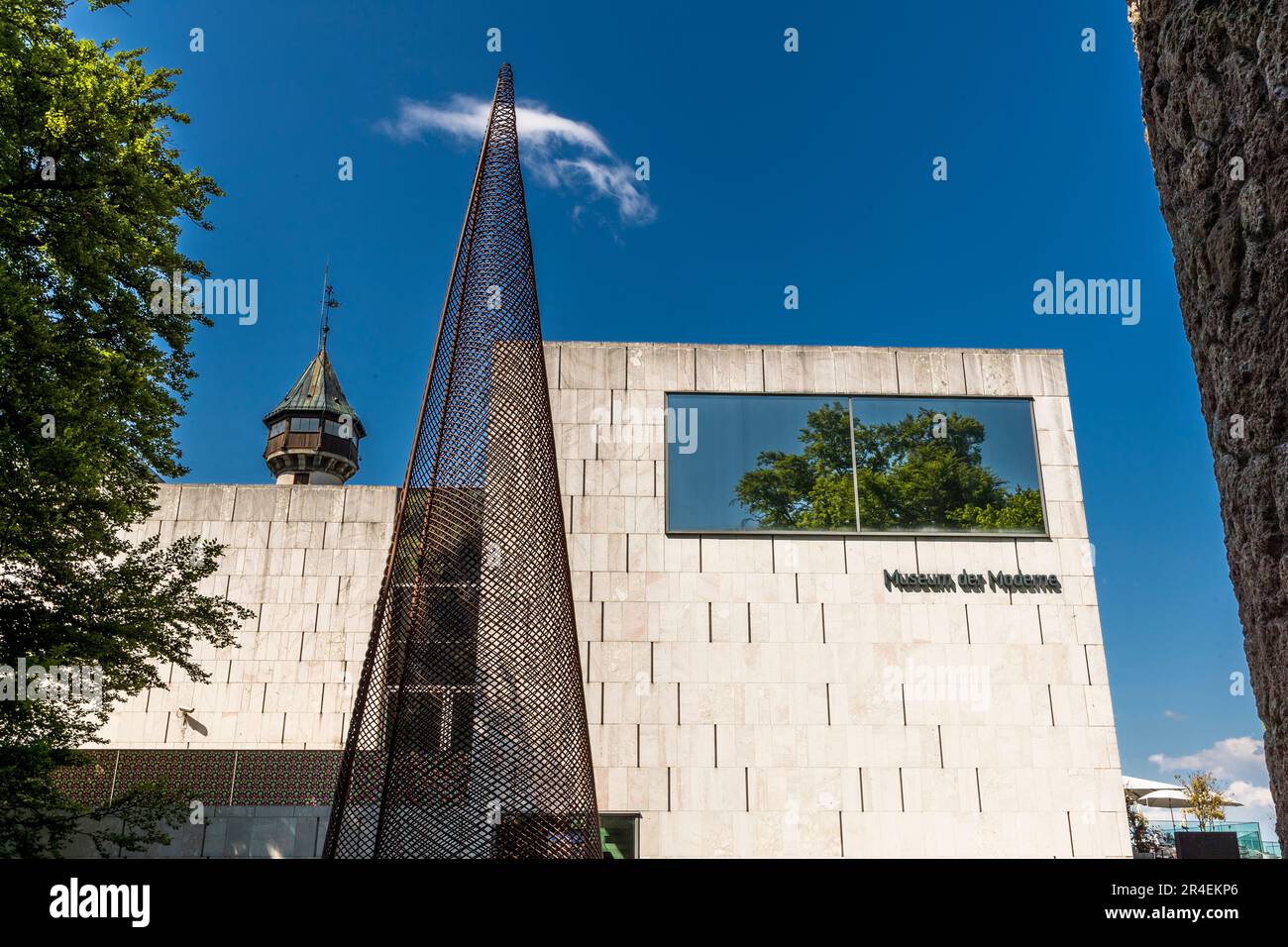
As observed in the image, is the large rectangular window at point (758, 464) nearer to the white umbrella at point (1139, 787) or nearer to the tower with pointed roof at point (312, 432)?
the white umbrella at point (1139, 787)

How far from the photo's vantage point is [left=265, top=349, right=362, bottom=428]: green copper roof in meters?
58.8

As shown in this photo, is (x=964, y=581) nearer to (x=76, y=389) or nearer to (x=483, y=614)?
(x=483, y=614)

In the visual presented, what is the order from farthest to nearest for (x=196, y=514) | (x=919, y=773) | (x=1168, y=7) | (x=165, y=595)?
(x=196, y=514) → (x=919, y=773) → (x=165, y=595) → (x=1168, y=7)

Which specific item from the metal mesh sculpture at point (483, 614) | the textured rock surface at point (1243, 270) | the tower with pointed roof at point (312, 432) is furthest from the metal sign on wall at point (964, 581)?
the tower with pointed roof at point (312, 432)

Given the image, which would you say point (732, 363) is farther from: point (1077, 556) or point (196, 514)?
point (196, 514)

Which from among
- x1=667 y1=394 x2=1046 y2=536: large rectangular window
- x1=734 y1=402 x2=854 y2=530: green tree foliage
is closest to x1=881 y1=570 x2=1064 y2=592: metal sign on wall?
x1=667 y1=394 x2=1046 y2=536: large rectangular window

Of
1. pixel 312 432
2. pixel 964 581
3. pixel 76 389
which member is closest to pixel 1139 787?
pixel 964 581

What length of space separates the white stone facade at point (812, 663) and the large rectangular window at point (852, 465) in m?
0.26

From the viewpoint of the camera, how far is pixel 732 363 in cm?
1639

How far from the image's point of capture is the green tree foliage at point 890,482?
15.7m
